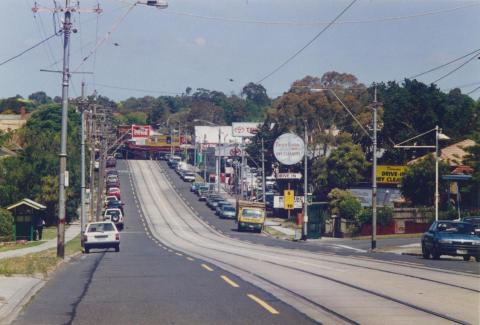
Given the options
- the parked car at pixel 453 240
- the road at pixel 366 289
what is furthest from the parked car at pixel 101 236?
the parked car at pixel 453 240

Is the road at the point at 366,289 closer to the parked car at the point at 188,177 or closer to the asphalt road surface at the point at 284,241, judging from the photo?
the asphalt road surface at the point at 284,241

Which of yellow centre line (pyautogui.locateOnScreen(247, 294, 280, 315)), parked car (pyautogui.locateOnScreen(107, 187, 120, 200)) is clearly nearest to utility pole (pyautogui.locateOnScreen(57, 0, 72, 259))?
yellow centre line (pyautogui.locateOnScreen(247, 294, 280, 315))

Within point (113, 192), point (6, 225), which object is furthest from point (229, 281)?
point (113, 192)

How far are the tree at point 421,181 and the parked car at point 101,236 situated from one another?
33.9 meters

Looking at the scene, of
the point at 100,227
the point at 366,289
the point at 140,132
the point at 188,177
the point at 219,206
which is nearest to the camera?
the point at 366,289

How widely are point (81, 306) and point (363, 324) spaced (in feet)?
17.6

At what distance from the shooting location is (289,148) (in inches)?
3246

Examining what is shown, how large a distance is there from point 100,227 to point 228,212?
161 ft

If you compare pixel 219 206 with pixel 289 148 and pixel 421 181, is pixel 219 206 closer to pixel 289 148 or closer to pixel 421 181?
pixel 289 148

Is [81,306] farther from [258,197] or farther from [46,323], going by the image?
[258,197]

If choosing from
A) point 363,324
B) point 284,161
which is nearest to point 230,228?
point 284,161

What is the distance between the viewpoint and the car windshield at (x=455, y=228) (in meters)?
32.9

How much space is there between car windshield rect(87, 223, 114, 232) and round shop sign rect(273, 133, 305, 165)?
41678 millimetres

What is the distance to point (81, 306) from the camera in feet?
51.9
